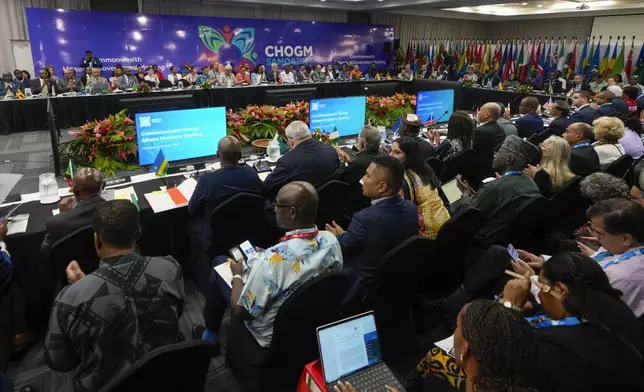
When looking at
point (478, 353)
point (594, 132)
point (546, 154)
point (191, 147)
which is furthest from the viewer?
point (594, 132)

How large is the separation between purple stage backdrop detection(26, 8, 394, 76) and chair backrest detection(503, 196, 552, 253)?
35.9 feet

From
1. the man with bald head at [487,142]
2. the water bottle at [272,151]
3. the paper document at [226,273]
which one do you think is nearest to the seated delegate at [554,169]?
the man with bald head at [487,142]

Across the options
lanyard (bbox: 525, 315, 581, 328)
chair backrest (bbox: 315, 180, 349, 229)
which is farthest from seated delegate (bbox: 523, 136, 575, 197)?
lanyard (bbox: 525, 315, 581, 328)

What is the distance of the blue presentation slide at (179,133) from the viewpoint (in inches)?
132

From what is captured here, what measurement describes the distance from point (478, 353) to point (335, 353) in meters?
0.62

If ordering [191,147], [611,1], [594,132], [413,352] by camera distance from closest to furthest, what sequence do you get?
[413,352] < [191,147] < [594,132] < [611,1]

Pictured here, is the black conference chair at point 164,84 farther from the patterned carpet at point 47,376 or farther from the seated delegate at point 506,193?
the seated delegate at point 506,193

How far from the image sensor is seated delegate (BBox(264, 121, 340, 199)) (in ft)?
10.4

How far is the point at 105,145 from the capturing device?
11.7 ft

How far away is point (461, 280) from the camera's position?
2.63 meters

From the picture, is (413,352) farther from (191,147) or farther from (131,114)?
(131,114)

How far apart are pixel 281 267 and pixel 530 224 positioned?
1905 mm

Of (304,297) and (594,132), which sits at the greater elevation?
(594,132)

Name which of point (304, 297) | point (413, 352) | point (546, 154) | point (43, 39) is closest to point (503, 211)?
point (546, 154)
